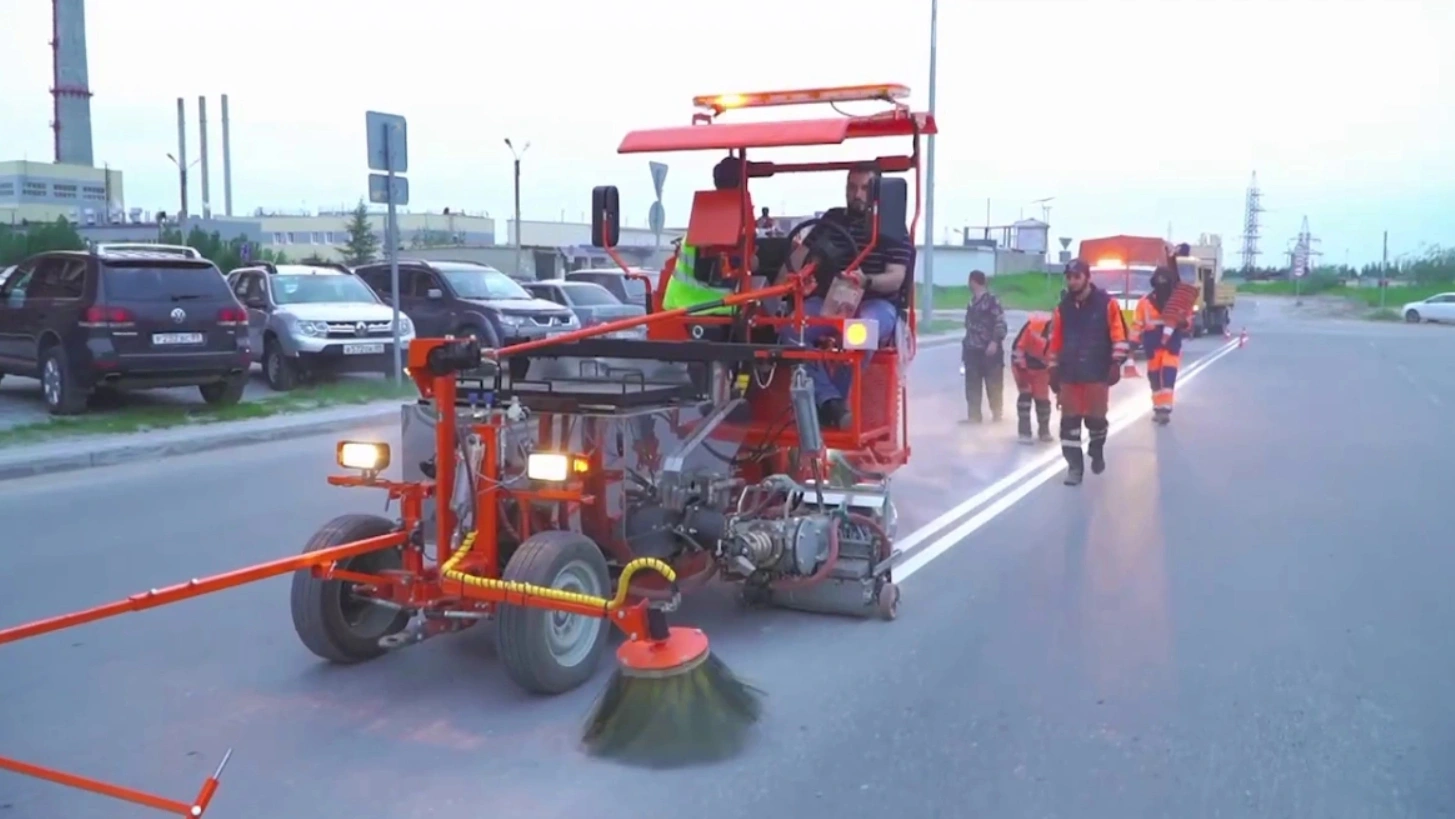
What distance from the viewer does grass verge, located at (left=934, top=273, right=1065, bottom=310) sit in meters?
56.9

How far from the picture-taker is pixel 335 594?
5.61m

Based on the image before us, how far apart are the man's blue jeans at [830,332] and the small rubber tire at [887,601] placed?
3.39 ft

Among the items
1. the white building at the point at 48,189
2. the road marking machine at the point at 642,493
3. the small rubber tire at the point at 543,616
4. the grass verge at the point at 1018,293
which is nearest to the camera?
the road marking machine at the point at 642,493

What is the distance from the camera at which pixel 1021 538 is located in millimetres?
8727

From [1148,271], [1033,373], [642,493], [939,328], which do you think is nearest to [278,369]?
[1033,373]

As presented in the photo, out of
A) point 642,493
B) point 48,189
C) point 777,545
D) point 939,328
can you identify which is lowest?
point 939,328

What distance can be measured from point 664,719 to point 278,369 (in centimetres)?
1449

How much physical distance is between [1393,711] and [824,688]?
2.27 m

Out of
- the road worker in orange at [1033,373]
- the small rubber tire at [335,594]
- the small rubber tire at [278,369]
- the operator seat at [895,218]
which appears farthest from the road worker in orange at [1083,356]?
the small rubber tire at [278,369]

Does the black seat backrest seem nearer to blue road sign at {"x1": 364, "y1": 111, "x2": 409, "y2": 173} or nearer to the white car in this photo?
blue road sign at {"x1": 364, "y1": 111, "x2": 409, "y2": 173}

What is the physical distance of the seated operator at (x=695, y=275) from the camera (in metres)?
7.94

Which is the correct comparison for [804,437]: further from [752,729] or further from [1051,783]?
[1051,783]

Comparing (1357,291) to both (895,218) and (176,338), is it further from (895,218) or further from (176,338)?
(895,218)

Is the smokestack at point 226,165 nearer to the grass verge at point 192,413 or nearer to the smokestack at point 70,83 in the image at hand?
the smokestack at point 70,83
